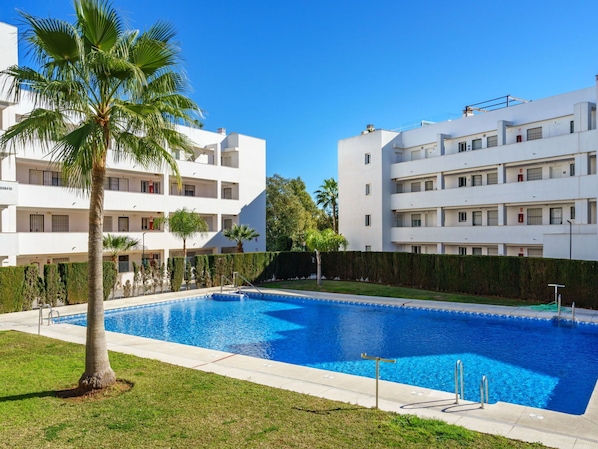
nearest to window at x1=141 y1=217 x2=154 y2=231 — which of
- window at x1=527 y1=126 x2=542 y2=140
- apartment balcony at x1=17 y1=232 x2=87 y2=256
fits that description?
apartment balcony at x1=17 y1=232 x2=87 y2=256

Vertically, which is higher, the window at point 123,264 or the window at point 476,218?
the window at point 476,218

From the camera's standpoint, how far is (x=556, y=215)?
31.5 meters

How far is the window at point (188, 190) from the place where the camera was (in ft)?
130

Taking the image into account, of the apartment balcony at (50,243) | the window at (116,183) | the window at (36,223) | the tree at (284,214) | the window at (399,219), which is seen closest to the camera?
the apartment balcony at (50,243)

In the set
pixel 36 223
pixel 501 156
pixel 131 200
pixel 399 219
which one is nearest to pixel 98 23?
pixel 36 223

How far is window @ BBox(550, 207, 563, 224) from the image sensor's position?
31.2 meters

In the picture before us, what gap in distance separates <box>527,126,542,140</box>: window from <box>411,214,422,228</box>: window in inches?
417

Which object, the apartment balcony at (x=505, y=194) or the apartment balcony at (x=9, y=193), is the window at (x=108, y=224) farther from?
the apartment balcony at (x=505, y=194)

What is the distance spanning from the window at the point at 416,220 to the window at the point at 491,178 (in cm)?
655

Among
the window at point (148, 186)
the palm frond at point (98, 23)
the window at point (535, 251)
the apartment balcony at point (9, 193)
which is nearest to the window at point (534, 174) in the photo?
the window at point (535, 251)

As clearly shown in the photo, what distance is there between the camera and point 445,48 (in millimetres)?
24891

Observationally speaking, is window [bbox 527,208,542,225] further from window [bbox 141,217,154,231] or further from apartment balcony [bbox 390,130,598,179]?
window [bbox 141,217,154,231]

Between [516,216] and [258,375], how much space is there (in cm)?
2781

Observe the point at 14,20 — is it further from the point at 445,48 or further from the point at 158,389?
the point at 445,48
